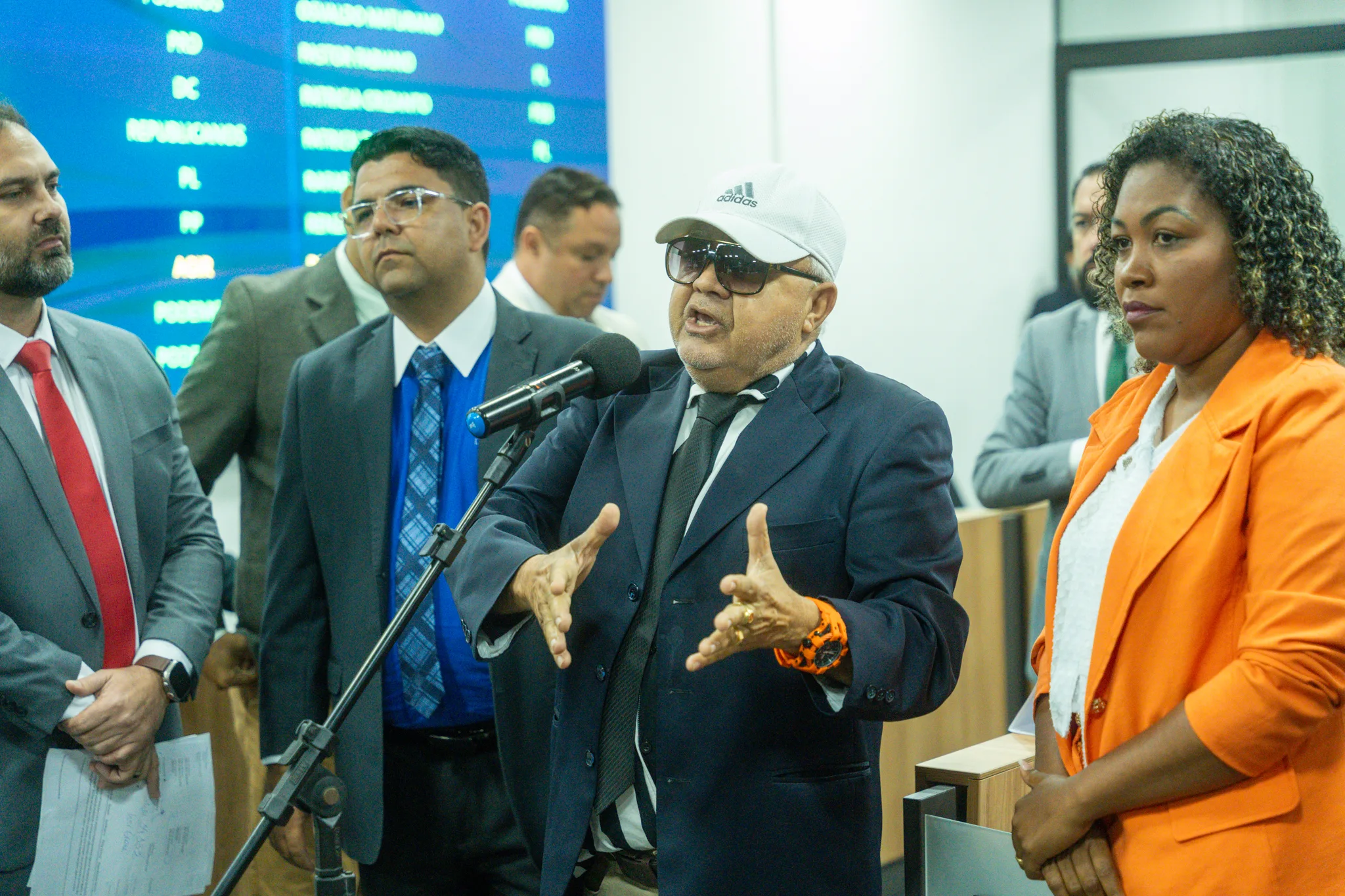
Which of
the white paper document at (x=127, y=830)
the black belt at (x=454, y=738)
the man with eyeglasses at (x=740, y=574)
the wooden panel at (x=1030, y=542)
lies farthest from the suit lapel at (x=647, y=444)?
the wooden panel at (x=1030, y=542)

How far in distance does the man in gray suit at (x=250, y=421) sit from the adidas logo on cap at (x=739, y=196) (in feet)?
5.00

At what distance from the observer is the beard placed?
2383 mm

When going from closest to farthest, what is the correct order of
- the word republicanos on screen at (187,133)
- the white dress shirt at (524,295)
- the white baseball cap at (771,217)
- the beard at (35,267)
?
1. the white baseball cap at (771,217)
2. the beard at (35,267)
3. the word republicanos on screen at (187,133)
4. the white dress shirt at (524,295)

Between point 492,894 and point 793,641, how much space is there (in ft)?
4.04

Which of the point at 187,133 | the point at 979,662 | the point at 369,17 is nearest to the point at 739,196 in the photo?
the point at 187,133

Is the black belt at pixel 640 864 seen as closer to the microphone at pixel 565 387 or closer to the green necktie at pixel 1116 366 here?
the microphone at pixel 565 387

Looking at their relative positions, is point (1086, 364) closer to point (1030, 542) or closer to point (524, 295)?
point (1030, 542)

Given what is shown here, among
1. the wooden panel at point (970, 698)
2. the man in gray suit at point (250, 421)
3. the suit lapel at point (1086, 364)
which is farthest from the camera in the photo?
the wooden panel at point (970, 698)

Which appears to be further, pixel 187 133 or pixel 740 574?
pixel 187 133

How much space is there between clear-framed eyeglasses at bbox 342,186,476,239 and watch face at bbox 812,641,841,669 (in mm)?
1434

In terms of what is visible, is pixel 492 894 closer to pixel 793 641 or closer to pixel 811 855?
pixel 811 855

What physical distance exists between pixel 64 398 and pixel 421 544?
0.73 metres

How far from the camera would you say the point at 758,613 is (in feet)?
5.22

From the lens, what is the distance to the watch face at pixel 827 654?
1.66 m
